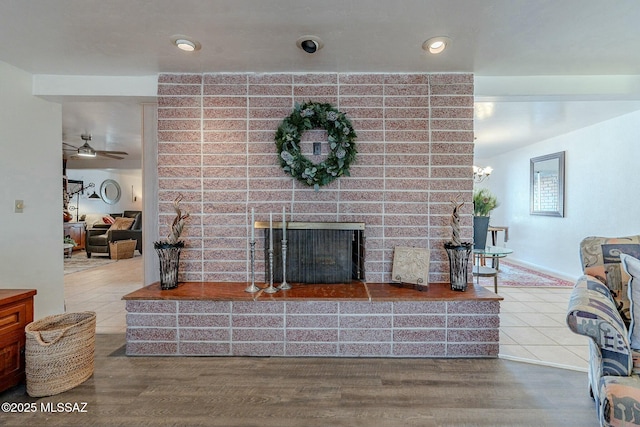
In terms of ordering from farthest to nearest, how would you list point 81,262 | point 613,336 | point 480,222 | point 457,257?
1. point 81,262
2. point 480,222
3. point 457,257
4. point 613,336

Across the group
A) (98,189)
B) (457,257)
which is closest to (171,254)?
(457,257)

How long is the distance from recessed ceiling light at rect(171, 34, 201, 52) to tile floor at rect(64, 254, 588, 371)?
239 centimetres

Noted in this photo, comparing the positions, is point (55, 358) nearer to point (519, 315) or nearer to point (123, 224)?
point (519, 315)

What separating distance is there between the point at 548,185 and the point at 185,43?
217 inches

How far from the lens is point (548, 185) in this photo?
Answer: 16.5 ft

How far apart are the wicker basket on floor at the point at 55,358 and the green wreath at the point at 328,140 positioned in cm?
174

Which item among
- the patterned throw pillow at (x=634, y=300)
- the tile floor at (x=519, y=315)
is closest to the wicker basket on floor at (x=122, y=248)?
the tile floor at (x=519, y=315)

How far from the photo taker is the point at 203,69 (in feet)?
8.16

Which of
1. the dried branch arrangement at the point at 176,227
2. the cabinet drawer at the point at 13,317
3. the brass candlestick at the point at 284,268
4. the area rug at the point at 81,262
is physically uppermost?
the dried branch arrangement at the point at 176,227

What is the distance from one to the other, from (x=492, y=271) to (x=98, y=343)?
3904 millimetres

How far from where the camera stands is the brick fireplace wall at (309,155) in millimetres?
2551

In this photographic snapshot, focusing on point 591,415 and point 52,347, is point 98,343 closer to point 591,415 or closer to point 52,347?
point 52,347

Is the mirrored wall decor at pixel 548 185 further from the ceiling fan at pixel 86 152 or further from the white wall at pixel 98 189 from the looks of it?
the white wall at pixel 98 189

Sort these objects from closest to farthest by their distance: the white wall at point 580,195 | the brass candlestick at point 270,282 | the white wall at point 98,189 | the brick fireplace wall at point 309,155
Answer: the brass candlestick at point 270,282
the brick fireplace wall at point 309,155
the white wall at point 580,195
the white wall at point 98,189
